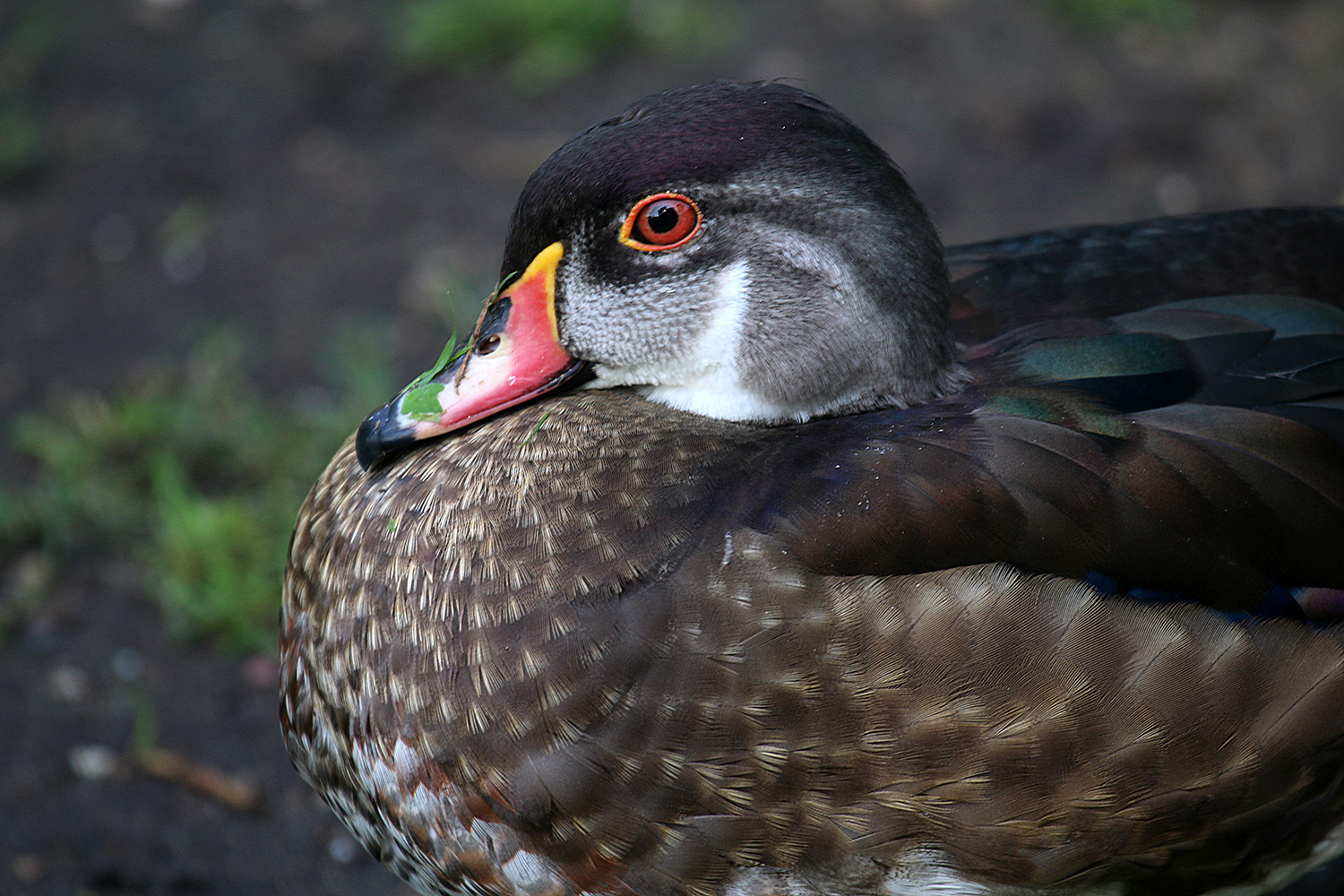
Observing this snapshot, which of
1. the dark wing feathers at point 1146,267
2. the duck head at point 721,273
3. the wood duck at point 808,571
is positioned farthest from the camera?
the dark wing feathers at point 1146,267

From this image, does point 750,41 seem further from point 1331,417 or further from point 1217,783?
point 1217,783

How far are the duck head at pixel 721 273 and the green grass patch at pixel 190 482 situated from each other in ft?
3.58

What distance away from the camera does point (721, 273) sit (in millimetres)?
1783

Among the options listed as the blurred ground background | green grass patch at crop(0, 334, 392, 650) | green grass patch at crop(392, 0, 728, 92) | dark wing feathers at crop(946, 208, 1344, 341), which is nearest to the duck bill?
dark wing feathers at crop(946, 208, 1344, 341)

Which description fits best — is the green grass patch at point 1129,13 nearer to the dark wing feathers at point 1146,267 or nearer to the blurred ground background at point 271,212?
the blurred ground background at point 271,212

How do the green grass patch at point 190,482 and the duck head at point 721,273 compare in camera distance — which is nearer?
the duck head at point 721,273

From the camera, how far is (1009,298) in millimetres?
2035

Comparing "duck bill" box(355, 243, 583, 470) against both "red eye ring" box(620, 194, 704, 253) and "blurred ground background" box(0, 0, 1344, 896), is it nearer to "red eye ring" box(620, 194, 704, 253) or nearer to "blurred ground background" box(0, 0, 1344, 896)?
"red eye ring" box(620, 194, 704, 253)

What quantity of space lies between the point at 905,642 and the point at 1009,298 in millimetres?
697

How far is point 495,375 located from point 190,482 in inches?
58.9

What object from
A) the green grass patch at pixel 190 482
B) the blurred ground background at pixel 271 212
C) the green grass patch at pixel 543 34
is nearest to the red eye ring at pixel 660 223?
the blurred ground background at pixel 271 212

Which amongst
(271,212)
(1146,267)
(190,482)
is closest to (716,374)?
(1146,267)

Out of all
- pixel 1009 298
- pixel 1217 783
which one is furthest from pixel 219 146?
pixel 1217 783

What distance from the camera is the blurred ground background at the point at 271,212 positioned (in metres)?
2.50
